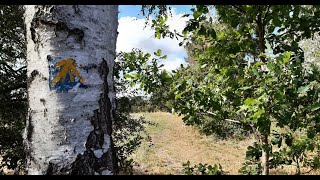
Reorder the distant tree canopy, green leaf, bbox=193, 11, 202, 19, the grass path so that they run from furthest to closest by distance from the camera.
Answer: the grass path, green leaf, bbox=193, 11, 202, 19, the distant tree canopy

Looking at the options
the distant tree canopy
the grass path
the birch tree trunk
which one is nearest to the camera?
the birch tree trunk

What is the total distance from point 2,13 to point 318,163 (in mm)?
7645

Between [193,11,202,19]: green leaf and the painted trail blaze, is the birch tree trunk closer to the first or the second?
the painted trail blaze

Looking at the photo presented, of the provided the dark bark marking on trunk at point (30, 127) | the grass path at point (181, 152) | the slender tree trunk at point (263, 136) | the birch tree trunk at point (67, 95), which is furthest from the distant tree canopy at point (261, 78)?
the grass path at point (181, 152)

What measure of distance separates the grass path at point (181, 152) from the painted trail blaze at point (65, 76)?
9.73 meters

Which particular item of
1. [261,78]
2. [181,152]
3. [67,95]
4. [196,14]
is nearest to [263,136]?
[261,78]

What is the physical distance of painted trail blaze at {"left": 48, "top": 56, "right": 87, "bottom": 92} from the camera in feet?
3.85

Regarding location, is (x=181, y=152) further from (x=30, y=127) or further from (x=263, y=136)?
(x=30, y=127)

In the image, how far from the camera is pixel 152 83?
287cm

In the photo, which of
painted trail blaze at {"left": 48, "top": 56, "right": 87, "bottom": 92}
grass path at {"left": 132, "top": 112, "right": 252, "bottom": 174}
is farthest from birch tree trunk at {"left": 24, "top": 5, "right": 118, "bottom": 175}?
grass path at {"left": 132, "top": 112, "right": 252, "bottom": 174}

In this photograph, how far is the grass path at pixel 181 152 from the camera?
13.1 meters

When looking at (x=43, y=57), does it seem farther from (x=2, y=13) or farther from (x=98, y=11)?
(x=2, y=13)

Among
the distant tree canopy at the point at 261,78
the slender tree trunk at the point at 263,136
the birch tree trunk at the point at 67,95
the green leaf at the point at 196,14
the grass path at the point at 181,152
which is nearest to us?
the birch tree trunk at the point at 67,95

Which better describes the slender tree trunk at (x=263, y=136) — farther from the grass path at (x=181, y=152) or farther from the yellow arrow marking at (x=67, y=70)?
the grass path at (x=181, y=152)
